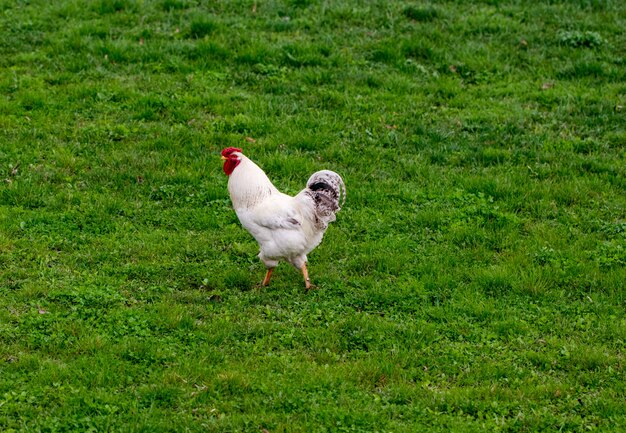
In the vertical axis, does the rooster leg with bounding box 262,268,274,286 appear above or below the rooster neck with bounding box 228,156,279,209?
below

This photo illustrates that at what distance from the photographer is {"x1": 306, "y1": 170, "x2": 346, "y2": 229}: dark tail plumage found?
8.68 metres

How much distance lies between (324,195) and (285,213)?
16.4 inches

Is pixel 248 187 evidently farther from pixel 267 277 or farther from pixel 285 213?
pixel 267 277

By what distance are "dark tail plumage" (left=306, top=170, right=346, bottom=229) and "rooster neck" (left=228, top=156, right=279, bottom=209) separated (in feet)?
1.47

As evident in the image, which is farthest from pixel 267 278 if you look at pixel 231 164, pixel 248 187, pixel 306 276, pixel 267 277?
pixel 231 164

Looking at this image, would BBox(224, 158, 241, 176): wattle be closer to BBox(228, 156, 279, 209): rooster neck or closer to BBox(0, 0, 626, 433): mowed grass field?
BBox(228, 156, 279, 209): rooster neck

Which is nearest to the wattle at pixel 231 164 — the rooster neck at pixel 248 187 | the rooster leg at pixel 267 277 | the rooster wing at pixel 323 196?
the rooster neck at pixel 248 187

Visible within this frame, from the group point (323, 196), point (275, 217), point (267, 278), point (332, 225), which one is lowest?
point (267, 278)

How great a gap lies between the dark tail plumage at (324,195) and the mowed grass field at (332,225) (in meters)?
0.74

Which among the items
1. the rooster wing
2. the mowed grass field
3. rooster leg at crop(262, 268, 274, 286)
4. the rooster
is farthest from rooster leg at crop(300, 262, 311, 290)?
the rooster wing

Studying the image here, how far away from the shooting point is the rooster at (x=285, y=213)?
866 centimetres

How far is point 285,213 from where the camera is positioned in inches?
341

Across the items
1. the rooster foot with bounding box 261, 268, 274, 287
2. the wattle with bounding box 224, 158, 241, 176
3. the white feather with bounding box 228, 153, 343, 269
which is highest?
the wattle with bounding box 224, 158, 241, 176

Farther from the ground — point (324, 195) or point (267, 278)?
point (324, 195)
